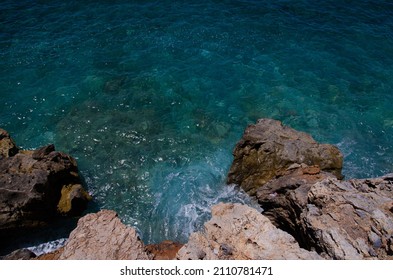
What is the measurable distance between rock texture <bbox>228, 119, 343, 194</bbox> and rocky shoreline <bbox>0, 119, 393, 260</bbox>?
0.06 m

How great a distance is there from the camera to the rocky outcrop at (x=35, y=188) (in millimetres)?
16859

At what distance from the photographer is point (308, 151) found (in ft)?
61.8

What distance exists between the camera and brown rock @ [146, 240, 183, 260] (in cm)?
1583

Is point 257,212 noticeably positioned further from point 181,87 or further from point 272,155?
point 181,87

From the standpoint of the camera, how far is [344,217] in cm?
1200

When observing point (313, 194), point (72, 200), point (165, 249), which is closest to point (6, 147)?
point (72, 200)

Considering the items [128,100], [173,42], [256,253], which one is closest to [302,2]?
[173,42]

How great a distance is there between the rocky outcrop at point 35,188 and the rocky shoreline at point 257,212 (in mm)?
51

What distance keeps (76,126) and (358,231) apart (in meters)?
20.6

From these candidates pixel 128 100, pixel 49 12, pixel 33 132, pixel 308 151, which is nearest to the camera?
pixel 308 151

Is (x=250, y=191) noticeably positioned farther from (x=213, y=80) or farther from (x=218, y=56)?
(x=218, y=56)

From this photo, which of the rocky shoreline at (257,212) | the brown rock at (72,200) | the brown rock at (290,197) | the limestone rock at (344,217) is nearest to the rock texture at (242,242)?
the rocky shoreline at (257,212)

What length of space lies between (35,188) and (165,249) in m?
7.63
